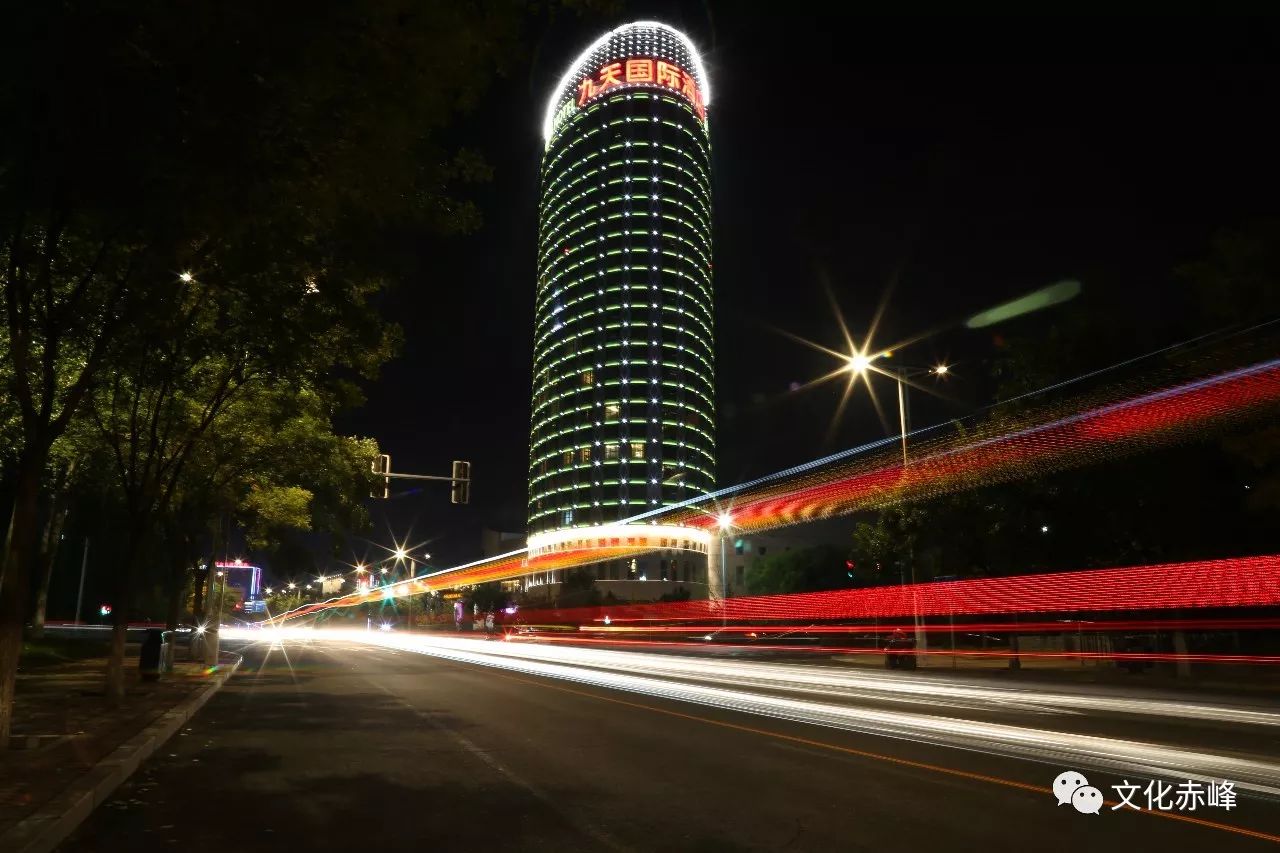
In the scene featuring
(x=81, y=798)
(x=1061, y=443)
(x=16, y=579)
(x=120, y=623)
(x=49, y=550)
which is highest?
(x=1061, y=443)

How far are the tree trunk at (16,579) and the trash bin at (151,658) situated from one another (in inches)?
444

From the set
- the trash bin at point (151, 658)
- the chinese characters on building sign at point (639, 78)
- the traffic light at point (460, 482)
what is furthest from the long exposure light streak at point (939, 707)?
the chinese characters on building sign at point (639, 78)

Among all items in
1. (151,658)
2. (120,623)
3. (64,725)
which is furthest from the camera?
(151,658)

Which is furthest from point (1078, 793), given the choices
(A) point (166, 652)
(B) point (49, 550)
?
(B) point (49, 550)

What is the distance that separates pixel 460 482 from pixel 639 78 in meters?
171

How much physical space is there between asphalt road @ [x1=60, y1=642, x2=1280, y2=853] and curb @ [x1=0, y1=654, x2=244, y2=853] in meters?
0.17

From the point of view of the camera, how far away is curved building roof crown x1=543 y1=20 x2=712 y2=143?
596 ft

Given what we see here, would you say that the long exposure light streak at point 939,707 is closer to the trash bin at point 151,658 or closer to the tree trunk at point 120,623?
the trash bin at point 151,658

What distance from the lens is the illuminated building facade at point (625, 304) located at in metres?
157

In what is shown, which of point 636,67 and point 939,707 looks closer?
point 939,707

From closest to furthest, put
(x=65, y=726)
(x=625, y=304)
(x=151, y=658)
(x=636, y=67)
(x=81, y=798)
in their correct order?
(x=81, y=798) → (x=65, y=726) → (x=151, y=658) → (x=625, y=304) → (x=636, y=67)

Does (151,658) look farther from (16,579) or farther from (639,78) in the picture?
(639,78)

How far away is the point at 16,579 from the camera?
10602 millimetres

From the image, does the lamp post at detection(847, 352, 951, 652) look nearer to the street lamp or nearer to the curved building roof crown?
the street lamp
